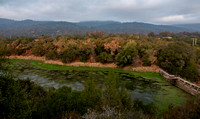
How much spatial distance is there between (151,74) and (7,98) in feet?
100

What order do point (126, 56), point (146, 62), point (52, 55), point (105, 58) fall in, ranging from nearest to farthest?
point (146, 62) < point (126, 56) < point (105, 58) < point (52, 55)

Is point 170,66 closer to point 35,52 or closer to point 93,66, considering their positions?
point 93,66

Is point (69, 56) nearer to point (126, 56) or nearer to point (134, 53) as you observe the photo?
point (126, 56)

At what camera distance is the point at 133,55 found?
1396 inches

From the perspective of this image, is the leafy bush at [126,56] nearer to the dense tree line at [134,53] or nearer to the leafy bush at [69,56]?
the dense tree line at [134,53]

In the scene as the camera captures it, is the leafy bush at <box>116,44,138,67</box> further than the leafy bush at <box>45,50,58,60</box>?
No

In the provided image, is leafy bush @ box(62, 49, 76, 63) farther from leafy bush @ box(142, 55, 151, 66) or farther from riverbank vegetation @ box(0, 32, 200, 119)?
leafy bush @ box(142, 55, 151, 66)

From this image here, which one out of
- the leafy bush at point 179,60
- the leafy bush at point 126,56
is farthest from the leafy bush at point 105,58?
the leafy bush at point 179,60

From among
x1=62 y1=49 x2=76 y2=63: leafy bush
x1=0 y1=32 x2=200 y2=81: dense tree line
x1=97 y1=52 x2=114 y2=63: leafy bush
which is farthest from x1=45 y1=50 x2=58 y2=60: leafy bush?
x1=97 y1=52 x2=114 y2=63: leafy bush

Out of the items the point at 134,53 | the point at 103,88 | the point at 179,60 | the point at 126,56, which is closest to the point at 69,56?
the point at 126,56

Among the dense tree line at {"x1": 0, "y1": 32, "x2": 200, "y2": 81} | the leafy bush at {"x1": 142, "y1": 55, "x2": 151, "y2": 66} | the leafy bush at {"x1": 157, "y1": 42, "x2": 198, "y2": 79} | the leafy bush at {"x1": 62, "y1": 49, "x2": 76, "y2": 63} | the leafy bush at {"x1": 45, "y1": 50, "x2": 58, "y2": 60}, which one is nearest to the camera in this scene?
the leafy bush at {"x1": 157, "y1": 42, "x2": 198, "y2": 79}

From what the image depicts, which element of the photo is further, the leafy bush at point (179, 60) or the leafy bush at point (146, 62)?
the leafy bush at point (146, 62)

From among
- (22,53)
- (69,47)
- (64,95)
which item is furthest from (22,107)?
(22,53)

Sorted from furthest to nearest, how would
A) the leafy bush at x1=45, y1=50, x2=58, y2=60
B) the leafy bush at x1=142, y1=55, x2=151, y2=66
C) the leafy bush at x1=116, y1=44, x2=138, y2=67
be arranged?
the leafy bush at x1=45, y1=50, x2=58, y2=60, the leafy bush at x1=116, y1=44, x2=138, y2=67, the leafy bush at x1=142, y1=55, x2=151, y2=66
